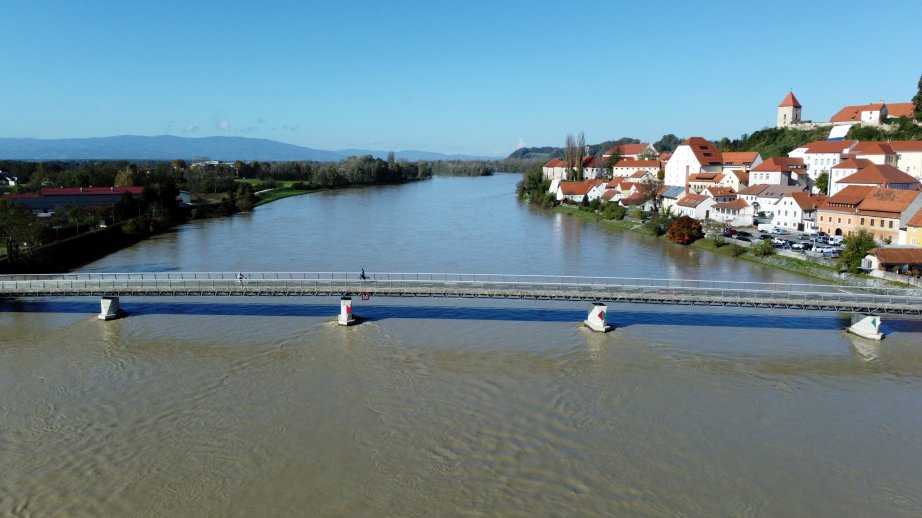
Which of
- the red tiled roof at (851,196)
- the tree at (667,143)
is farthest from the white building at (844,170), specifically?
the tree at (667,143)

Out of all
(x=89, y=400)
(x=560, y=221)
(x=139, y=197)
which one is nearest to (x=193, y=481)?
(x=89, y=400)

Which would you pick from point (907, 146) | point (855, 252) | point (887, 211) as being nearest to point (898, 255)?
point (855, 252)

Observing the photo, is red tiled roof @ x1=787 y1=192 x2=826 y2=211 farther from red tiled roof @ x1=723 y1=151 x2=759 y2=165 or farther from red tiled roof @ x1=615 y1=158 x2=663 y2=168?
red tiled roof @ x1=615 y1=158 x2=663 y2=168

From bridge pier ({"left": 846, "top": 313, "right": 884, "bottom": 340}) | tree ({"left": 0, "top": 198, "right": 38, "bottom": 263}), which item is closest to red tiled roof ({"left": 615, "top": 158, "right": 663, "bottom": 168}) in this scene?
bridge pier ({"left": 846, "top": 313, "right": 884, "bottom": 340})

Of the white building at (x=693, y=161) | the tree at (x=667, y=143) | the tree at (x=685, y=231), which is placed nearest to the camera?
the tree at (x=685, y=231)

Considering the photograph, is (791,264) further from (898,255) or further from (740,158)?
(740,158)

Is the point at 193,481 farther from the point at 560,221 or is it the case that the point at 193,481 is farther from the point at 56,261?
the point at 560,221

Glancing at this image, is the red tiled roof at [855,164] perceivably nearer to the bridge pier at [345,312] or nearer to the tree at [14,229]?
the bridge pier at [345,312]

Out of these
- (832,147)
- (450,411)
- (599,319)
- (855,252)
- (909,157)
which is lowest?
(450,411)
